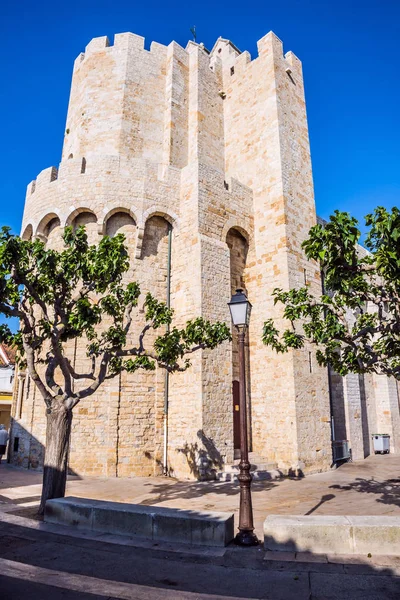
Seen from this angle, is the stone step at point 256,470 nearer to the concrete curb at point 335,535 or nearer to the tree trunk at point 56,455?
the tree trunk at point 56,455

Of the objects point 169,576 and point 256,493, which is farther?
point 256,493

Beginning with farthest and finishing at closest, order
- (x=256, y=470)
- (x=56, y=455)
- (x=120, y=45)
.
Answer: (x=120, y=45) → (x=256, y=470) → (x=56, y=455)

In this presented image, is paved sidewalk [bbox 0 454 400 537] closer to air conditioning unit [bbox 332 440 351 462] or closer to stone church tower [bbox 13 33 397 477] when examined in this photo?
stone church tower [bbox 13 33 397 477]

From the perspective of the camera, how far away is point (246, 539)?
5.37 metres

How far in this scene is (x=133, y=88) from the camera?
16.5 meters

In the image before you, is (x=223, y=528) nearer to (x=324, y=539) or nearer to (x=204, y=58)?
(x=324, y=539)

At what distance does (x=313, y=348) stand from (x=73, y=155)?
1206cm

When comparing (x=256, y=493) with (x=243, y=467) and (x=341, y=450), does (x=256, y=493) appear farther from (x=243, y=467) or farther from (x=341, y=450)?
(x=341, y=450)

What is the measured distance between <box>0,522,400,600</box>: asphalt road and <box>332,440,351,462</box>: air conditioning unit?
10957 mm

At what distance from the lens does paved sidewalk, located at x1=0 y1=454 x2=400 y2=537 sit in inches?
304

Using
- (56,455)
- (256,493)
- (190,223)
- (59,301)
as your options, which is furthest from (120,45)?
(256,493)

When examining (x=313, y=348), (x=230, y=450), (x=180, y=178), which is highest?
(x=180, y=178)

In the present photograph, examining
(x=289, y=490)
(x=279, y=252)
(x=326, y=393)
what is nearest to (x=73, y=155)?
(x=279, y=252)

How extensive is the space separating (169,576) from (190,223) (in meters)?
10.6
